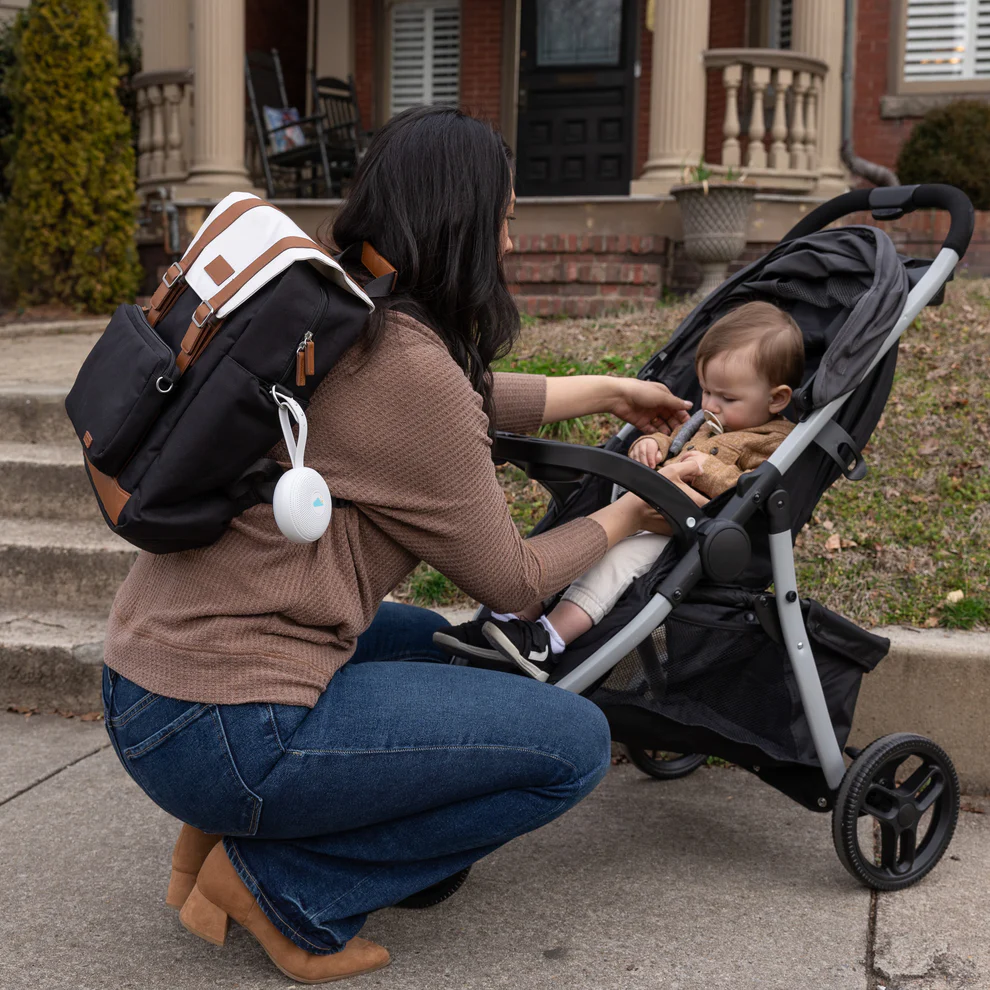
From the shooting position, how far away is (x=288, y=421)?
2.03 m

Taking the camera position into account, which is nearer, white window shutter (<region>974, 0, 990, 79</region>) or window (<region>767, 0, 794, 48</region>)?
white window shutter (<region>974, 0, 990, 79</region>)

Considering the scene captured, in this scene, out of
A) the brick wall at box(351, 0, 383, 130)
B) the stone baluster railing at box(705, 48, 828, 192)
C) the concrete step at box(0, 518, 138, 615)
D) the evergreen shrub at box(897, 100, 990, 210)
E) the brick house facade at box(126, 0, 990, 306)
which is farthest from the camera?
the brick wall at box(351, 0, 383, 130)

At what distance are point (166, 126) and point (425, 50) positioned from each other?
3.68 metres

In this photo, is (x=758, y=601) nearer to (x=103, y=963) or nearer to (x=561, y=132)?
(x=103, y=963)

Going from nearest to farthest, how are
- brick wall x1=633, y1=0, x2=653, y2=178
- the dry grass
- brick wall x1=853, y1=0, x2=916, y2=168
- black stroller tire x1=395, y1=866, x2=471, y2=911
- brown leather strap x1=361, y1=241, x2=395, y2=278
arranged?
1. brown leather strap x1=361, y1=241, x2=395, y2=278
2. black stroller tire x1=395, y1=866, x2=471, y2=911
3. the dry grass
4. brick wall x1=853, y1=0, x2=916, y2=168
5. brick wall x1=633, y1=0, x2=653, y2=178

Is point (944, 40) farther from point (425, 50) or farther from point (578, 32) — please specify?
point (425, 50)

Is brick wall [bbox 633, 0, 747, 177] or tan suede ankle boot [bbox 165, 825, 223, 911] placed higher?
brick wall [bbox 633, 0, 747, 177]

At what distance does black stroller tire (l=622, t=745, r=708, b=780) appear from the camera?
3385 millimetres

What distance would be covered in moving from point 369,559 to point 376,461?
206mm

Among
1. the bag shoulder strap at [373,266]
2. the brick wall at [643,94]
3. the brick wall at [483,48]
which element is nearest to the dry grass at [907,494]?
the bag shoulder strap at [373,266]

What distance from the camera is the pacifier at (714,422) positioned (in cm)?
284

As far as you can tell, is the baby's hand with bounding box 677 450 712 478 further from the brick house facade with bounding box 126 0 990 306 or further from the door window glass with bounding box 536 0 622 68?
the door window glass with bounding box 536 0 622 68

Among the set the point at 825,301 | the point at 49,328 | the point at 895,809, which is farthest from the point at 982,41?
the point at 895,809

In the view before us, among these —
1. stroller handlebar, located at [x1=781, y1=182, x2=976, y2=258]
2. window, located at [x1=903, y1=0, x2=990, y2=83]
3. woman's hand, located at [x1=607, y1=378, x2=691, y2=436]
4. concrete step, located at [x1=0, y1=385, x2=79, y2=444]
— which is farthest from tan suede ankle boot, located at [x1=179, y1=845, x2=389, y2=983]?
window, located at [x1=903, y1=0, x2=990, y2=83]
